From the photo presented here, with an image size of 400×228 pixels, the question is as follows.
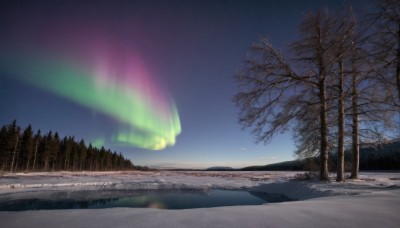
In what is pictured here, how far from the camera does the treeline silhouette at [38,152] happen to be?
47312mm

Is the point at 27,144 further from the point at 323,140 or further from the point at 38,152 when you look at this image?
the point at 323,140

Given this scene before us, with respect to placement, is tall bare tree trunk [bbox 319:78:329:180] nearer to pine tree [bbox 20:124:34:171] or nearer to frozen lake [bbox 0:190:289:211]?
frozen lake [bbox 0:190:289:211]

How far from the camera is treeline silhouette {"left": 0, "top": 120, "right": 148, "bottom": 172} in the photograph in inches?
1863

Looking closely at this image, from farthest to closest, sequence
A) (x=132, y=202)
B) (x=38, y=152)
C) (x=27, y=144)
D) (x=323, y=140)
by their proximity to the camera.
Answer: (x=38, y=152)
(x=27, y=144)
(x=323, y=140)
(x=132, y=202)

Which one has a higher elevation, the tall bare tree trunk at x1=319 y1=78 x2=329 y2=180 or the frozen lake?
the tall bare tree trunk at x1=319 y1=78 x2=329 y2=180

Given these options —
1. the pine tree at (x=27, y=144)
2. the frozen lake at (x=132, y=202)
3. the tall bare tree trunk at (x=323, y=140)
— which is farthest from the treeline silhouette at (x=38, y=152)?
the tall bare tree trunk at (x=323, y=140)

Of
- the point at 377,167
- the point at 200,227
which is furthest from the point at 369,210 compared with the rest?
the point at 377,167

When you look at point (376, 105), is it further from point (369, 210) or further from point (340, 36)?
point (369, 210)

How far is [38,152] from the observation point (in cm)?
5725

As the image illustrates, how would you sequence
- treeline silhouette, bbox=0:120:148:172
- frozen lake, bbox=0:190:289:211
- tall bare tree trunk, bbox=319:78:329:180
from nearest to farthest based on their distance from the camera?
frozen lake, bbox=0:190:289:211
tall bare tree trunk, bbox=319:78:329:180
treeline silhouette, bbox=0:120:148:172

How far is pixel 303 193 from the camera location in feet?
33.3

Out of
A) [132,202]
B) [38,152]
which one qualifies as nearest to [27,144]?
[38,152]

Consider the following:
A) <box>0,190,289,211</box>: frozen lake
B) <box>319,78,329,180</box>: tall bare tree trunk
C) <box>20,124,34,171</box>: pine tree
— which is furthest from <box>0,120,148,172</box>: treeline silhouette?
<box>319,78,329,180</box>: tall bare tree trunk

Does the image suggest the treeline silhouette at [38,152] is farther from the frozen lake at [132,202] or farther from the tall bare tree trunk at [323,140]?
the tall bare tree trunk at [323,140]
